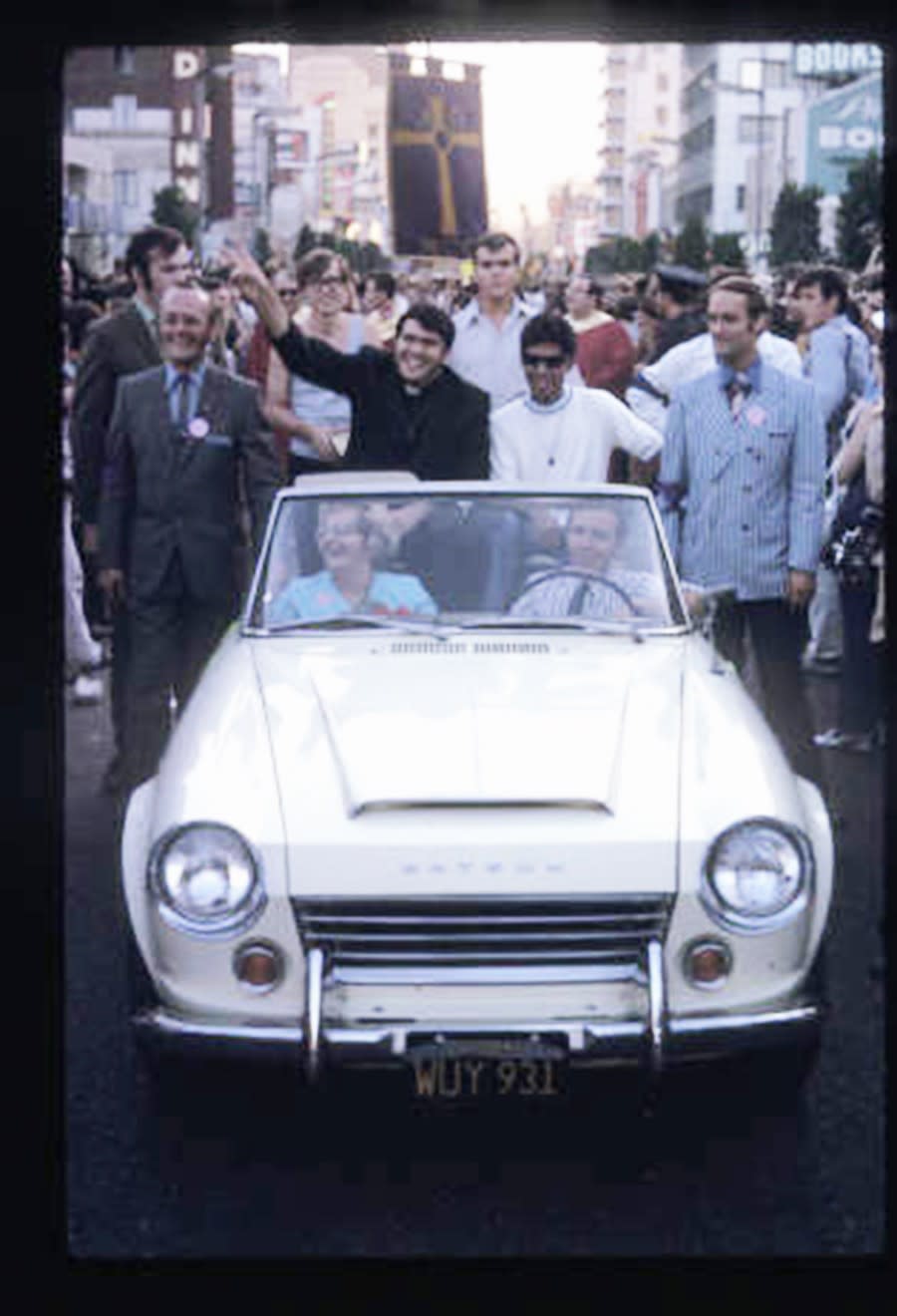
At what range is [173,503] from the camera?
24.0 feet

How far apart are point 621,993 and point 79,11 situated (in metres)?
2.17

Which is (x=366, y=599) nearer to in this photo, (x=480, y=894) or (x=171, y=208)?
(x=480, y=894)

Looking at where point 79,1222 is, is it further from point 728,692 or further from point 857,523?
point 857,523

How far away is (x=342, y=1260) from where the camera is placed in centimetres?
410

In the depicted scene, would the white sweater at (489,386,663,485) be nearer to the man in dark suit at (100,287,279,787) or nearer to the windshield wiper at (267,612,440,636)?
the man in dark suit at (100,287,279,787)

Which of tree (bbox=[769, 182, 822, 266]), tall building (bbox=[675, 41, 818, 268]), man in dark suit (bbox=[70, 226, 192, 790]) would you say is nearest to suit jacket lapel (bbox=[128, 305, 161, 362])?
man in dark suit (bbox=[70, 226, 192, 790])

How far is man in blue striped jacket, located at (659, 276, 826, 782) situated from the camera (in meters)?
7.14

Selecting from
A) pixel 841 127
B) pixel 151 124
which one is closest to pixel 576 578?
pixel 841 127

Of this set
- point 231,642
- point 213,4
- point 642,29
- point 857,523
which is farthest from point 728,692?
point 857,523

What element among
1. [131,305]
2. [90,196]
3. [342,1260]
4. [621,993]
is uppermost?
[90,196]

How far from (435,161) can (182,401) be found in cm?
518

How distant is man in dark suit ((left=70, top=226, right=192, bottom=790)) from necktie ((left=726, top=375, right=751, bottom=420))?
2.25m

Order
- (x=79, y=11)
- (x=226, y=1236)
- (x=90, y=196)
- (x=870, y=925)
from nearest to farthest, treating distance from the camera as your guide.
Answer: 1. (x=79, y=11)
2. (x=226, y=1236)
3. (x=870, y=925)
4. (x=90, y=196)

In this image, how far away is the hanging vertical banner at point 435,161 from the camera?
11875mm
